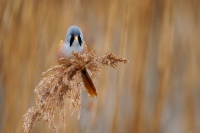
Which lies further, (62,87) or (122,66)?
(122,66)

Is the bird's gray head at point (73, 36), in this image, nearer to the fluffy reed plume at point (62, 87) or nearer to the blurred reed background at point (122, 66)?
the fluffy reed plume at point (62, 87)

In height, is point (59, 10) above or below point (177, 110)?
above

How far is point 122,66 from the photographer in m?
2.24

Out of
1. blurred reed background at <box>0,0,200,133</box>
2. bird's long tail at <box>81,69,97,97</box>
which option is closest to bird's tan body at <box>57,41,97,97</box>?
bird's long tail at <box>81,69,97,97</box>

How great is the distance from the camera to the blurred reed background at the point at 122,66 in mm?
2211

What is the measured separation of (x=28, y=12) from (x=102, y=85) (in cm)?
59

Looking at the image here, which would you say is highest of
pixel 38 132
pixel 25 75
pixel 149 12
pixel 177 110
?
pixel 149 12

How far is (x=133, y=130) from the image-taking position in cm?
220

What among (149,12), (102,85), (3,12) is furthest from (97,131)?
(3,12)

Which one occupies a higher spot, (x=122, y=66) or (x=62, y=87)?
(x=122, y=66)

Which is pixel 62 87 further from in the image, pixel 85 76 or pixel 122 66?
pixel 122 66

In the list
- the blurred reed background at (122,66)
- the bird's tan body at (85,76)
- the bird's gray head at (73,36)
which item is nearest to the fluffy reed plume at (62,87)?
the bird's tan body at (85,76)

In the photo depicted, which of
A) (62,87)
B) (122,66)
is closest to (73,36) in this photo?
(62,87)

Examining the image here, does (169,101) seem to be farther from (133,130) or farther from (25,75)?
(25,75)
